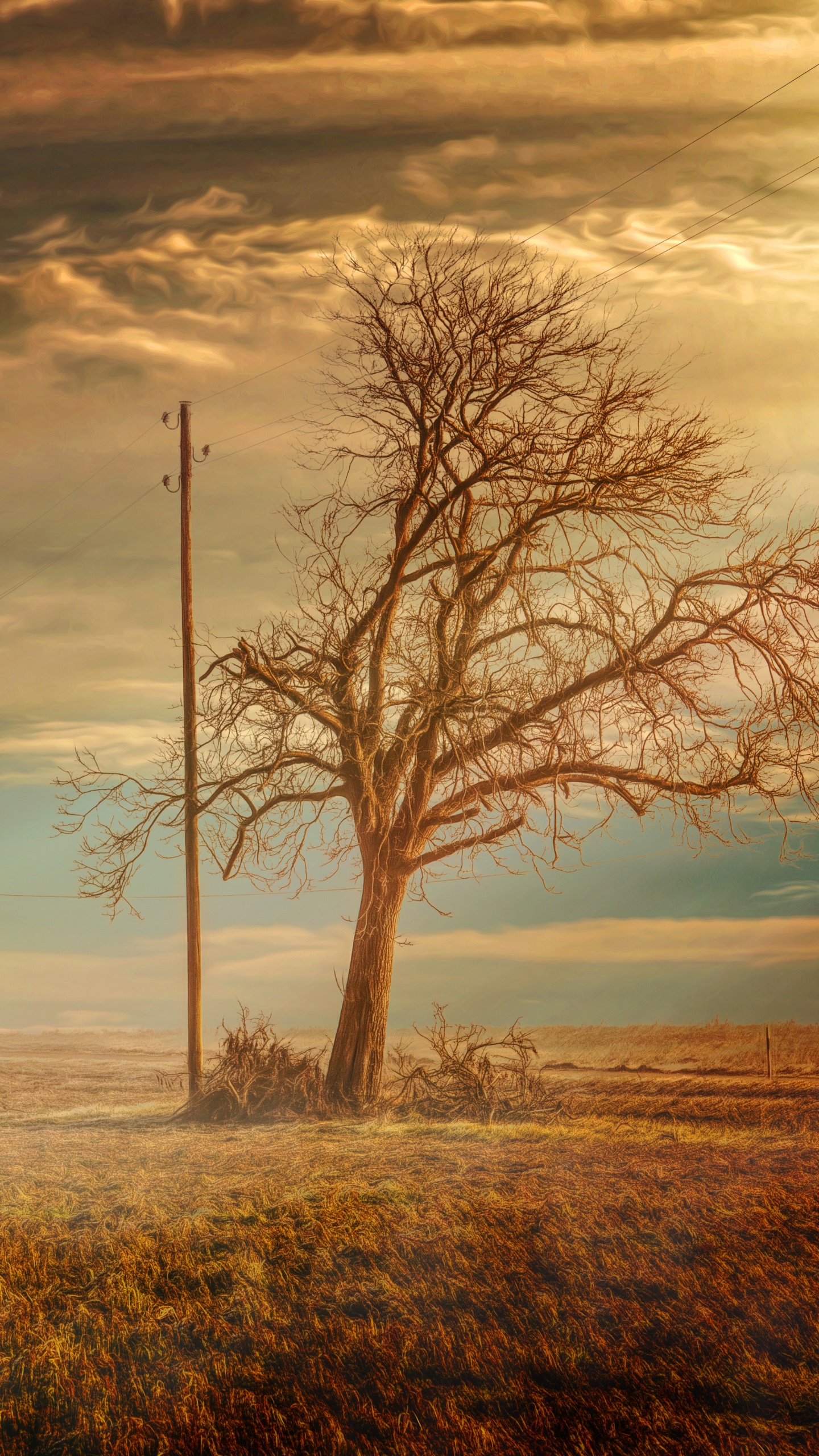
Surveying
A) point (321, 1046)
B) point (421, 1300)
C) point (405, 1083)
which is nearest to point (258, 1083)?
point (405, 1083)

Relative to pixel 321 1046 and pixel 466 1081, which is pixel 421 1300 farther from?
pixel 321 1046

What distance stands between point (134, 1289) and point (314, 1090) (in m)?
9.54

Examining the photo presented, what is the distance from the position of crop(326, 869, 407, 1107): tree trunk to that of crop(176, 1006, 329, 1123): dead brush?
50 cm

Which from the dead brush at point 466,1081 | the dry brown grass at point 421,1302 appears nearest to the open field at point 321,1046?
the dead brush at point 466,1081

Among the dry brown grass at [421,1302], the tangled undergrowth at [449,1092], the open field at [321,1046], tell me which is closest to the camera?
the dry brown grass at [421,1302]

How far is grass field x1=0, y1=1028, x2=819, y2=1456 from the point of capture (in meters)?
6.43

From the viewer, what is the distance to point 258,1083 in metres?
18.6

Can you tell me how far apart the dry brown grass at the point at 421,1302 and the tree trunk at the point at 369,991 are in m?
4.20

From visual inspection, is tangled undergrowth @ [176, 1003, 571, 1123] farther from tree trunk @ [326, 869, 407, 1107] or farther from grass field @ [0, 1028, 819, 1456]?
grass field @ [0, 1028, 819, 1456]

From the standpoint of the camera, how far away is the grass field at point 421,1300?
21.1ft

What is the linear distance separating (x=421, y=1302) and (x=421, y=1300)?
0.06 metres

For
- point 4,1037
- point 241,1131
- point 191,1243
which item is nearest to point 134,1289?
point 191,1243

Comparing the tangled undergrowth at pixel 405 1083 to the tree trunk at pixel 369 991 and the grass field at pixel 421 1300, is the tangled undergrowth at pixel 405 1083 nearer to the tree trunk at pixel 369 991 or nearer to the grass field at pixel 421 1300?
the tree trunk at pixel 369 991

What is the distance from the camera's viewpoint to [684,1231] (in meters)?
9.41
